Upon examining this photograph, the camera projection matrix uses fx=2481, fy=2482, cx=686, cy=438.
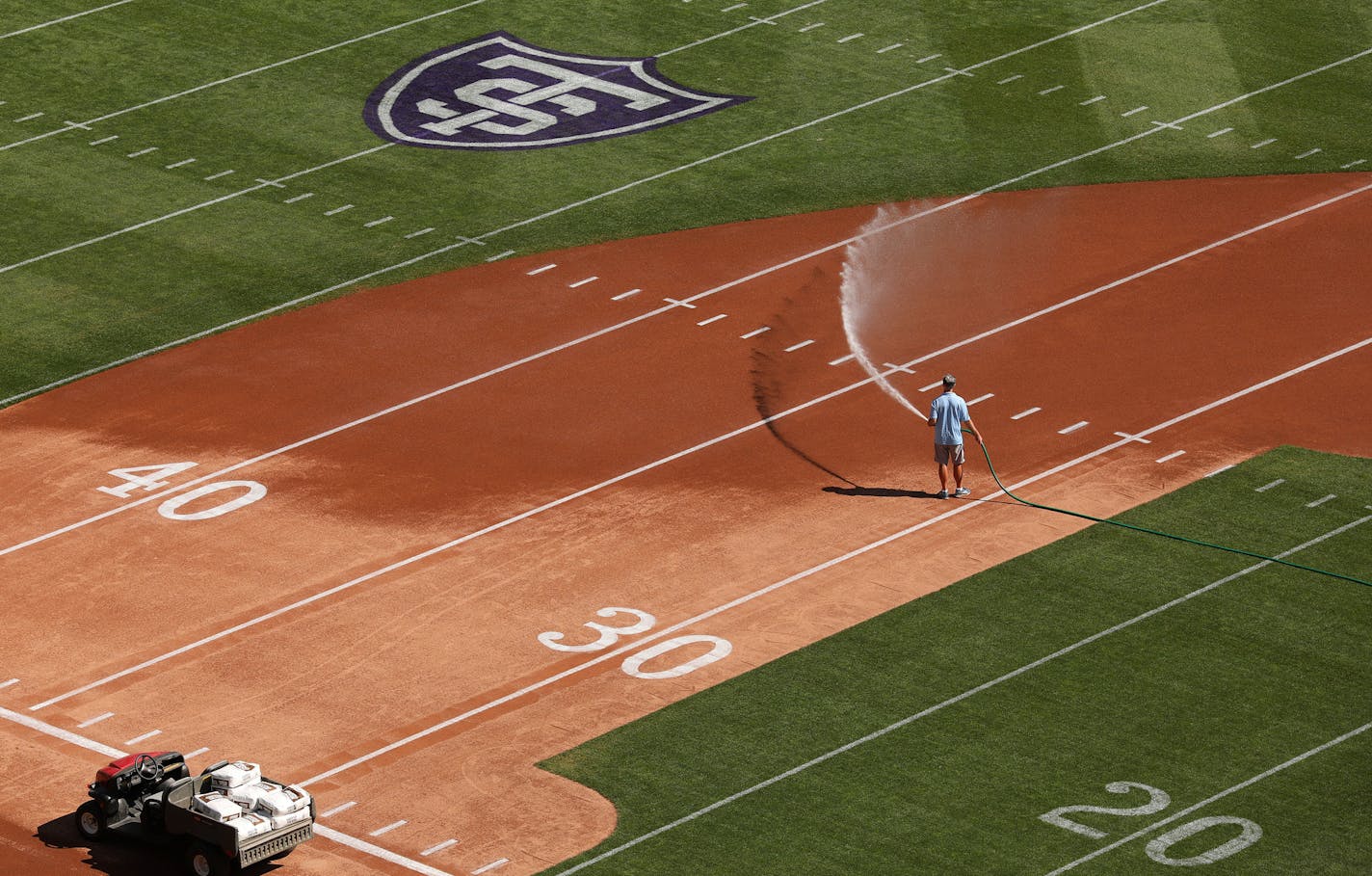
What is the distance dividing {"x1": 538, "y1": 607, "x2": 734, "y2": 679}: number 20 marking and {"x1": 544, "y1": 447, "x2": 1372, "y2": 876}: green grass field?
69cm

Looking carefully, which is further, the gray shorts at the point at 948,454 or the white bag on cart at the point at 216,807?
the gray shorts at the point at 948,454

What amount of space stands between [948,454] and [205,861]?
40.2ft

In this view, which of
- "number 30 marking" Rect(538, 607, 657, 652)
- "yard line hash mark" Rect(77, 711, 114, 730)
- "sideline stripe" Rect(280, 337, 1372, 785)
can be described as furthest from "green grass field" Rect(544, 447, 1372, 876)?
"yard line hash mark" Rect(77, 711, 114, 730)

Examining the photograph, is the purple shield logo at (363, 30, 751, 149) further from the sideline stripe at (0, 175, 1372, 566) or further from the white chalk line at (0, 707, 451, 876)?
the white chalk line at (0, 707, 451, 876)

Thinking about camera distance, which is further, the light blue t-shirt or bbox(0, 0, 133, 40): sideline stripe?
bbox(0, 0, 133, 40): sideline stripe

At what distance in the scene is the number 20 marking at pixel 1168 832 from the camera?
77.9 ft

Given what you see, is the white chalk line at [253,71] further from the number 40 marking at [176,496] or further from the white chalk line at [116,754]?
the white chalk line at [116,754]

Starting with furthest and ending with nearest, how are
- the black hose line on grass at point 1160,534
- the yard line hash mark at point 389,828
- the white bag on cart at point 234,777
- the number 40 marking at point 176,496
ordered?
the number 40 marking at point 176,496 → the black hose line on grass at point 1160,534 → the yard line hash mark at point 389,828 → the white bag on cart at point 234,777

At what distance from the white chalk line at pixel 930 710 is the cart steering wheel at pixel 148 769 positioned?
4119mm

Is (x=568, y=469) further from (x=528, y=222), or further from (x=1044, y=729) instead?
(x=528, y=222)

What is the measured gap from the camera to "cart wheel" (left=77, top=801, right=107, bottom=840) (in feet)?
80.0

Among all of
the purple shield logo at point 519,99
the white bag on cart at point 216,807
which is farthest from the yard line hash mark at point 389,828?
the purple shield logo at point 519,99

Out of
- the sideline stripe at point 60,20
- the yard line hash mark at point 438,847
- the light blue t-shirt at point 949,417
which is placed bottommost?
the yard line hash mark at point 438,847

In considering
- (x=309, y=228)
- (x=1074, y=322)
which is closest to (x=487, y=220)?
(x=309, y=228)
